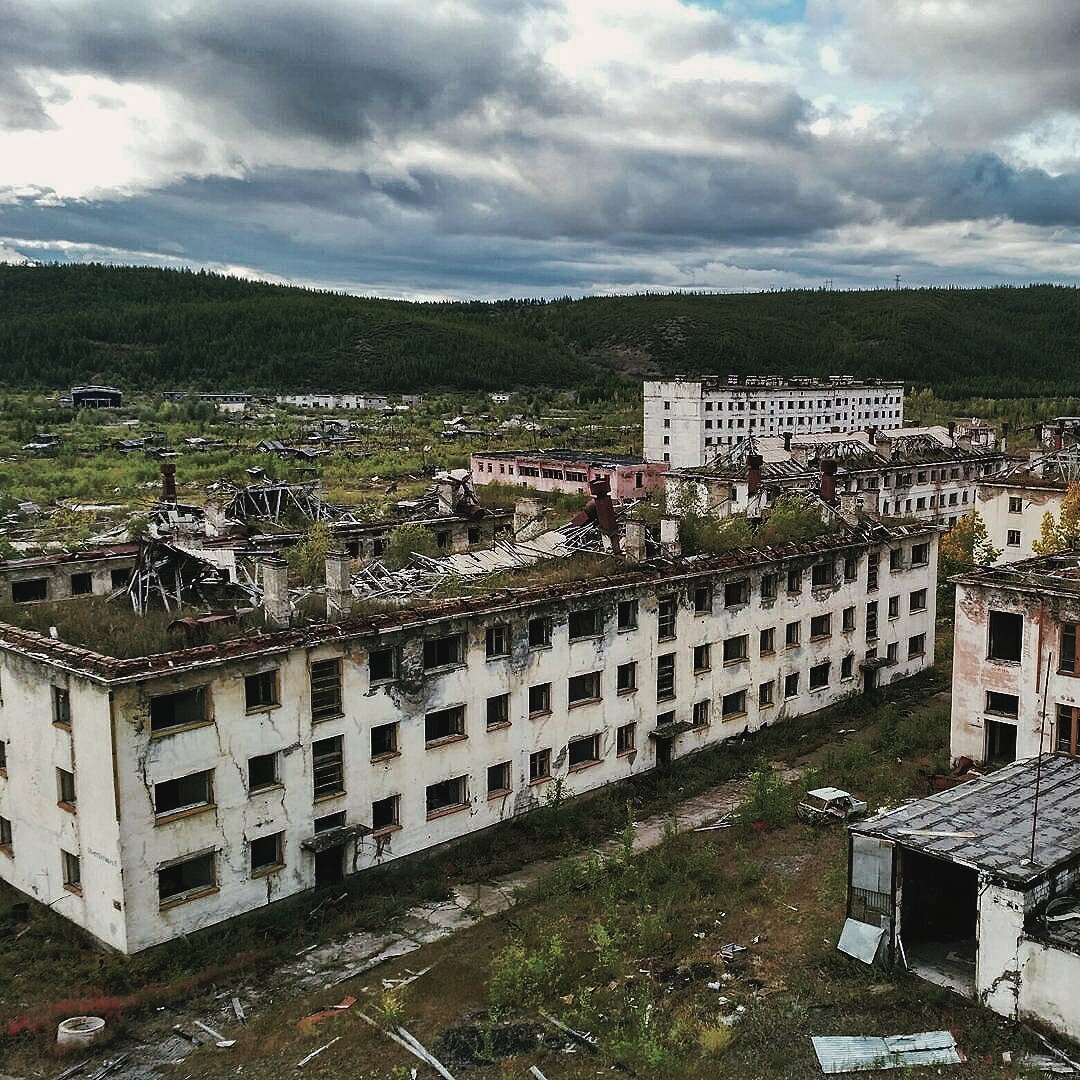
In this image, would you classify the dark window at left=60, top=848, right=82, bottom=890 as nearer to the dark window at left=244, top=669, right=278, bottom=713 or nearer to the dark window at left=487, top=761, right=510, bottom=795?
the dark window at left=244, top=669, right=278, bottom=713

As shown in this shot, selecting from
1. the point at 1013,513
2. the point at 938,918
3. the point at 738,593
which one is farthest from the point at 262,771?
the point at 1013,513

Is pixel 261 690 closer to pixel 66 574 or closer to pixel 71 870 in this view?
pixel 71 870

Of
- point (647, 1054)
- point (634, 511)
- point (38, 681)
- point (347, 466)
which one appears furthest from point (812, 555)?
point (347, 466)

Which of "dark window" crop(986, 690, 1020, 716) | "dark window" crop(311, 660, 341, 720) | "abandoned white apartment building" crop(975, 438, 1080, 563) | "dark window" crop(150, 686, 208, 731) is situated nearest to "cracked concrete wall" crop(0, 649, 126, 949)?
"dark window" crop(150, 686, 208, 731)

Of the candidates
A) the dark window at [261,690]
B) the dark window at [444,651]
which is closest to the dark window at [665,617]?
the dark window at [444,651]

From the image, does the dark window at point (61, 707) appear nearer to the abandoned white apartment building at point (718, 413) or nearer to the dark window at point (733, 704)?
the dark window at point (733, 704)

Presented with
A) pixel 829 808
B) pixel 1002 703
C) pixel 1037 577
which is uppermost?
pixel 1037 577
